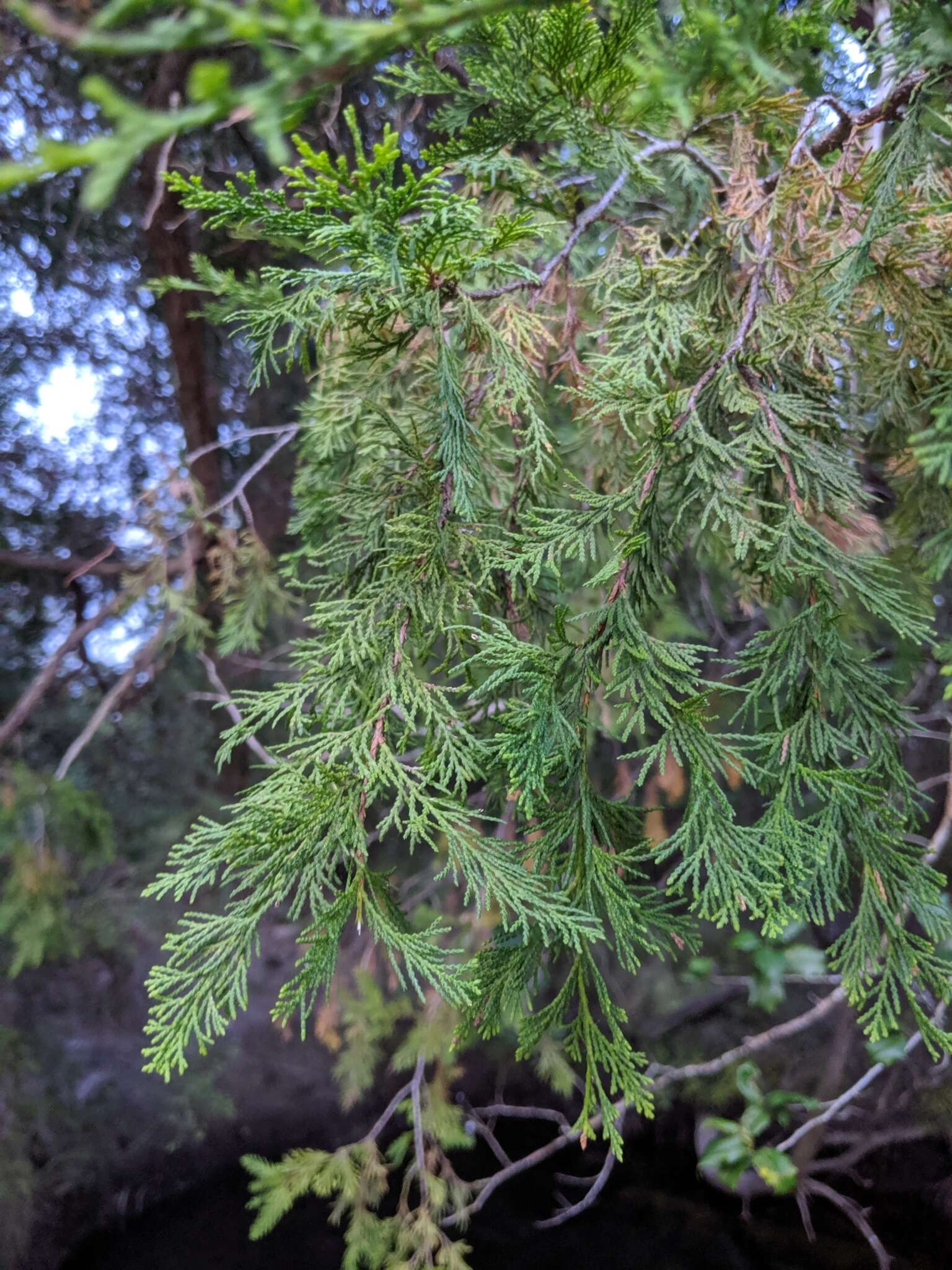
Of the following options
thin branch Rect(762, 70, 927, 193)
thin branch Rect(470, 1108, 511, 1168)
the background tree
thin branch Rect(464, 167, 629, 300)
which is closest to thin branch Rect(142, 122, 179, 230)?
the background tree

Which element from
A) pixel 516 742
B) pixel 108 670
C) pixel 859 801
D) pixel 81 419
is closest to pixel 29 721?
pixel 108 670

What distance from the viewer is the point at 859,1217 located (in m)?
3.13

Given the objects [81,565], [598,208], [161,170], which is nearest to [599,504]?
[598,208]

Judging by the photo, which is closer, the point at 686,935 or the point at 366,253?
the point at 366,253

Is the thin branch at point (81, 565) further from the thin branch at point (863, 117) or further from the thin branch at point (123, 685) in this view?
the thin branch at point (863, 117)

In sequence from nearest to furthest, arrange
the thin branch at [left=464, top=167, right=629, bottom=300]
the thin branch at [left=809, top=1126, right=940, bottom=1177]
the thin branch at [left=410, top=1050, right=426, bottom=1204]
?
the thin branch at [left=464, top=167, right=629, bottom=300] < the thin branch at [left=410, top=1050, right=426, bottom=1204] < the thin branch at [left=809, top=1126, right=940, bottom=1177]

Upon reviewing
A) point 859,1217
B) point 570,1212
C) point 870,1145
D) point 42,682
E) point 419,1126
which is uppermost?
point 42,682

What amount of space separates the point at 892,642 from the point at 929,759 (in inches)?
40.6

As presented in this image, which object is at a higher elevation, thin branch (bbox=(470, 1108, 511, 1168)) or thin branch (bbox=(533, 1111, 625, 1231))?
thin branch (bbox=(470, 1108, 511, 1168))

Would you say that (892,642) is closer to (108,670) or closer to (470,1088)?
(470,1088)

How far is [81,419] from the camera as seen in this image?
4309 millimetres

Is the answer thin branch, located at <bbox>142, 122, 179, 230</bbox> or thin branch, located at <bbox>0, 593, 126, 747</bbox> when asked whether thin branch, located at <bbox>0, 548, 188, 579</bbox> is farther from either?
thin branch, located at <bbox>142, 122, 179, 230</bbox>

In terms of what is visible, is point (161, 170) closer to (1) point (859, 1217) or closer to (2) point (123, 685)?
(2) point (123, 685)

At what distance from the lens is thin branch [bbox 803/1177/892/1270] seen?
9.41 ft
